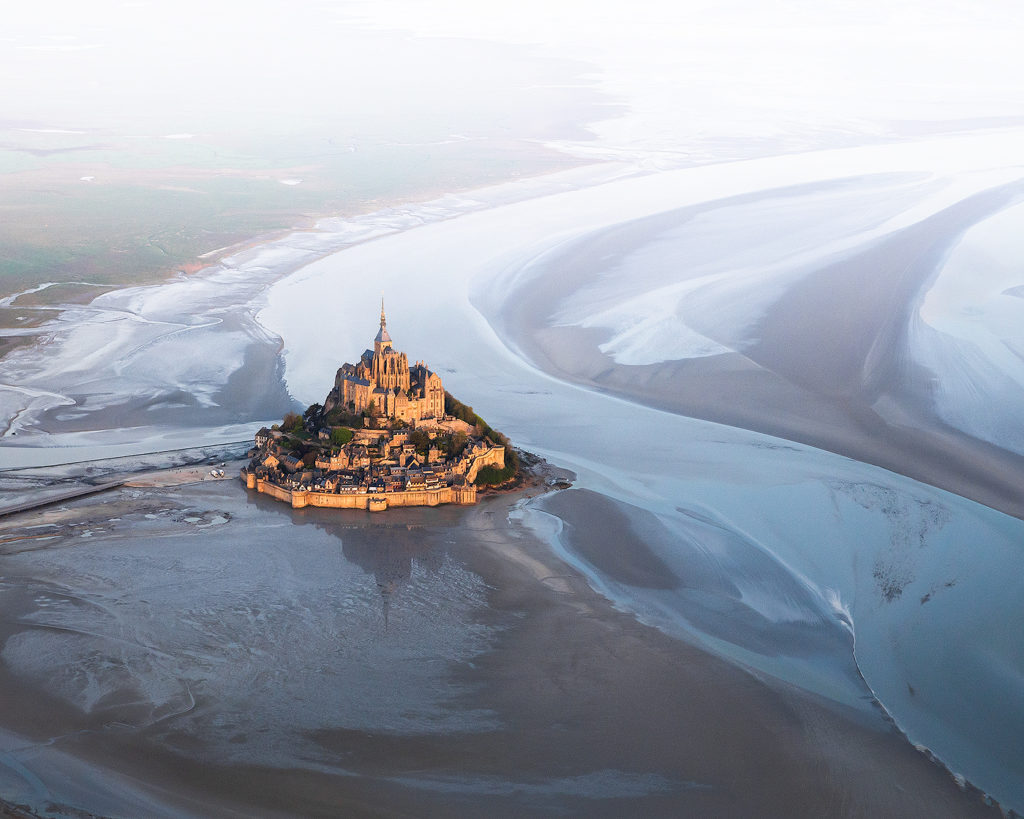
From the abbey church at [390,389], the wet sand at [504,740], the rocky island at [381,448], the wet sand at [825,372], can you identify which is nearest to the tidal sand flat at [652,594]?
the wet sand at [504,740]

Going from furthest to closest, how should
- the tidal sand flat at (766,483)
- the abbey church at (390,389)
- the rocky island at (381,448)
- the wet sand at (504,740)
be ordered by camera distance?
1. the abbey church at (390,389)
2. the rocky island at (381,448)
3. the tidal sand flat at (766,483)
4. the wet sand at (504,740)

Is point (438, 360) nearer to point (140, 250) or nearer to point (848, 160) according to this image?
point (140, 250)

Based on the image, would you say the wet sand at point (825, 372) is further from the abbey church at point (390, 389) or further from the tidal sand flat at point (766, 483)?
the abbey church at point (390, 389)

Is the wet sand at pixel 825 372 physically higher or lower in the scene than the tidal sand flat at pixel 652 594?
higher

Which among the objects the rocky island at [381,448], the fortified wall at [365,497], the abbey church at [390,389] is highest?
the abbey church at [390,389]

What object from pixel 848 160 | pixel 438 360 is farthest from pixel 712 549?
pixel 848 160

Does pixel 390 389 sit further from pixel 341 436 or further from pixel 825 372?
pixel 825 372
